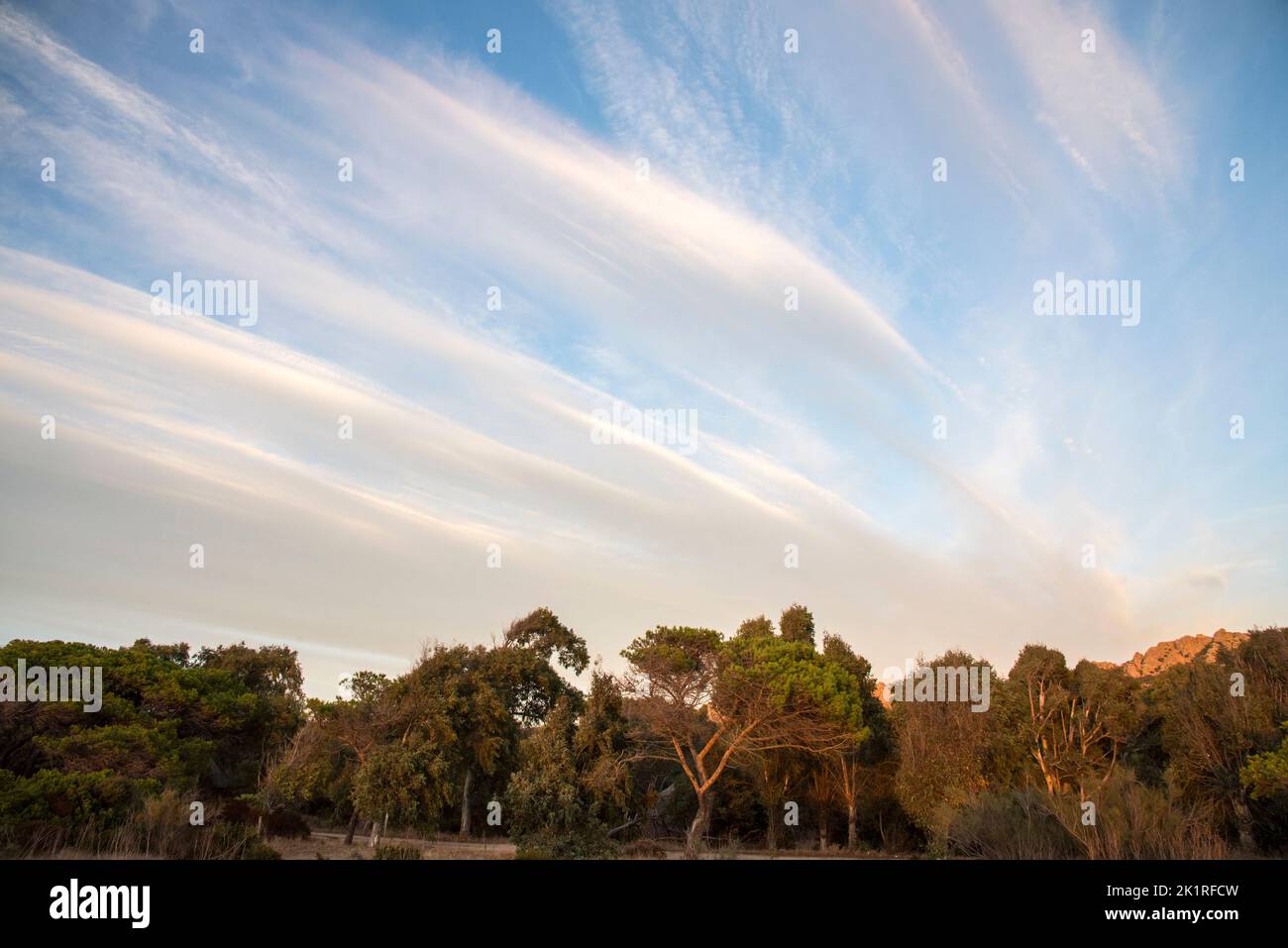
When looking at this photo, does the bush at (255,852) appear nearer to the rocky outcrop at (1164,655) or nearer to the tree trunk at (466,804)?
the tree trunk at (466,804)

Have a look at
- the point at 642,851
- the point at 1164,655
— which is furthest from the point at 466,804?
the point at 1164,655

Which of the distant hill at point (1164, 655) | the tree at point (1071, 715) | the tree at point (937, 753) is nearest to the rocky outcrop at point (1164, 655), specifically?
the distant hill at point (1164, 655)

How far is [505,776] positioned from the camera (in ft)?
117

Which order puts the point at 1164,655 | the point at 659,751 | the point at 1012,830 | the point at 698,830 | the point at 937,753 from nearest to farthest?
1. the point at 1012,830
2. the point at 698,830
3. the point at 937,753
4. the point at 659,751
5. the point at 1164,655

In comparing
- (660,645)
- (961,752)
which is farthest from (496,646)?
(961,752)

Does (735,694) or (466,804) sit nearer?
(735,694)

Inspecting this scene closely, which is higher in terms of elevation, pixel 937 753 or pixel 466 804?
pixel 937 753

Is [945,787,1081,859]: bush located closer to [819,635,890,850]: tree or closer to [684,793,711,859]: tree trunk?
[684,793,711,859]: tree trunk

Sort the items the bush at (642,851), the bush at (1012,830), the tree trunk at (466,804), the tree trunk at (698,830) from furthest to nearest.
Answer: the tree trunk at (466,804)
the tree trunk at (698,830)
the bush at (642,851)
the bush at (1012,830)

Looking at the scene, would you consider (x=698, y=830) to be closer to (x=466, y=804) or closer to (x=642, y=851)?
(x=642, y=851)

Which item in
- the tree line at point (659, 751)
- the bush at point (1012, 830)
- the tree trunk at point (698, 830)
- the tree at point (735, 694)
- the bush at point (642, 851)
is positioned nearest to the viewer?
the bush at point (1012, 830)

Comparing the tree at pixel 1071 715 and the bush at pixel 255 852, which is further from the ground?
the bush at pixel 255 852
